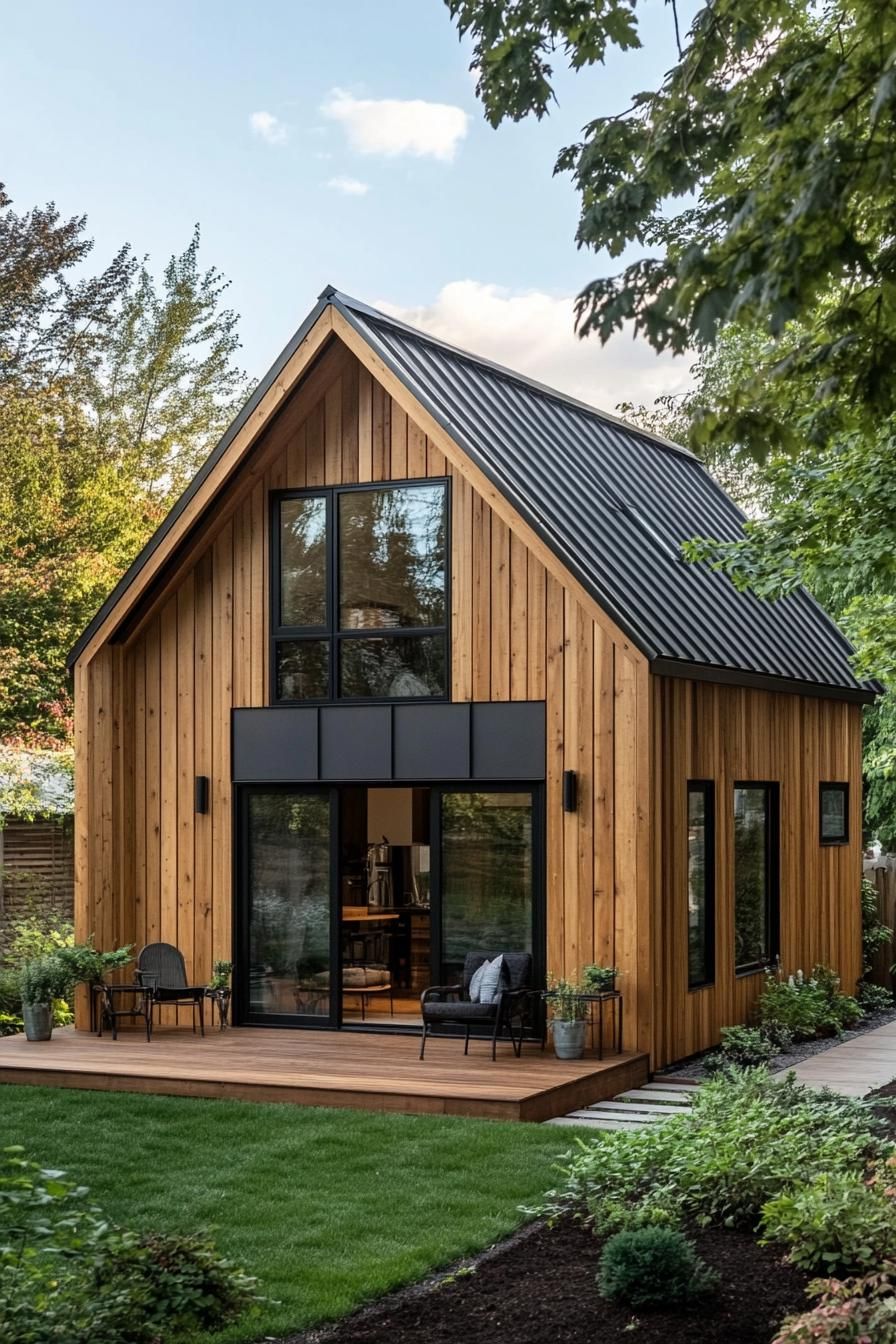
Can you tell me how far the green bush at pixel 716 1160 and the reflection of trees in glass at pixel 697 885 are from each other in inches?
164

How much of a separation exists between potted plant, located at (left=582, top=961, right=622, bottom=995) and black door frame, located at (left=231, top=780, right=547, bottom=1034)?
54 cm

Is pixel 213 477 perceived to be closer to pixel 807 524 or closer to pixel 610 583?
pixel 610 583

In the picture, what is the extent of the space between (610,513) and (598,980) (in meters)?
3.98

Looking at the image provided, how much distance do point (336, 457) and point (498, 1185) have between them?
21.2 ft

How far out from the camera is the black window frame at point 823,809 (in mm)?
15555

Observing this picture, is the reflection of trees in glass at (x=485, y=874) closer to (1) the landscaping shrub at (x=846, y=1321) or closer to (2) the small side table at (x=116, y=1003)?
(2) the small side table at (x=116, y=1003)

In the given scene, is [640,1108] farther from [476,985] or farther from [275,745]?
[275,745]

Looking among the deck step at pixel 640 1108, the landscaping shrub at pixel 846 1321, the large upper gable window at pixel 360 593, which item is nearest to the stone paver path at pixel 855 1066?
the deck step at pixel 640 1108

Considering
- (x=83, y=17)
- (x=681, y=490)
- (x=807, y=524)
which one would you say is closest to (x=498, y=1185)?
(x=807, y=524)

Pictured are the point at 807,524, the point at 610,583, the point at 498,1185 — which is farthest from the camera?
the point at 610,583

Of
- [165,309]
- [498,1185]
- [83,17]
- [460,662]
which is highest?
[83,17]

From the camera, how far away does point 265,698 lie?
519 inches

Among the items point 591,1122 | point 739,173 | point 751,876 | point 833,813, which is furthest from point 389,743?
point 739,173

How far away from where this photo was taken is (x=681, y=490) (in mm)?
16328
